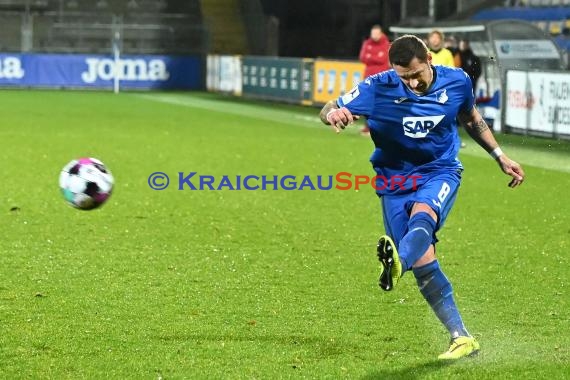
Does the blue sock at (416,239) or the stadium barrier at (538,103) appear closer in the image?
the blue sock at (416,239)

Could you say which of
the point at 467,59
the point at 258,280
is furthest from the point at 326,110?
the point at 467,59

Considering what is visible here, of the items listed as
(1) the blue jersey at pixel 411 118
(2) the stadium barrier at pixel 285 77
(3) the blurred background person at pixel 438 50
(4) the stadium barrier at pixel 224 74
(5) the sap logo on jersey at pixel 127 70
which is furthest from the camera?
(5) the sap logo on jersey at pixel 127 70

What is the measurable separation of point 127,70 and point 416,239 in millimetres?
34732

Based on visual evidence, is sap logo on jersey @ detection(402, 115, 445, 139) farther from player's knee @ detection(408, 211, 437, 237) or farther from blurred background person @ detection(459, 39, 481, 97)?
blurred background person @ detection(459, 39, 481, 97)

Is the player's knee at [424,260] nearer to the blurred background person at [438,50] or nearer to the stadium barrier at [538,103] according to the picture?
the blurred background person at [438,50]

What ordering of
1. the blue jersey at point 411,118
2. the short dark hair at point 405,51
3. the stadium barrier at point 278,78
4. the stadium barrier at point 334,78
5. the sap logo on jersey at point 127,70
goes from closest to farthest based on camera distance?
the short dark hair at point 405,51, the blue jersey at point 411,118, the stadium barrier at point 334,78, the stadium barrier at point 278,78, the sap logo on jersey at point 127,70

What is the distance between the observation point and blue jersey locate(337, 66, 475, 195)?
6383 millimetres

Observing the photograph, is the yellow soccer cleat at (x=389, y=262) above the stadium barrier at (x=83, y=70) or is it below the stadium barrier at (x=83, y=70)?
above

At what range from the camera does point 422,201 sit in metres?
6.37

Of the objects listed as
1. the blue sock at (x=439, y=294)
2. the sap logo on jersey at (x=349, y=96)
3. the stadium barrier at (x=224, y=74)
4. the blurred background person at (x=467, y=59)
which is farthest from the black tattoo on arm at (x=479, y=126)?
the stadium barrier at (x=224, y=74)

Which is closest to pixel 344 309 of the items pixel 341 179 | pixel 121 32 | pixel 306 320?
pixel 306 320

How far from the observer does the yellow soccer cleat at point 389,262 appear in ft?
19.2

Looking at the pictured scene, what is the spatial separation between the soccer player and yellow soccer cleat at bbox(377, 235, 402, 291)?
0.53 ft

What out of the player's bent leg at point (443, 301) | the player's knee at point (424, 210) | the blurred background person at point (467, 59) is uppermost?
the player's knee at point (424, 210)
